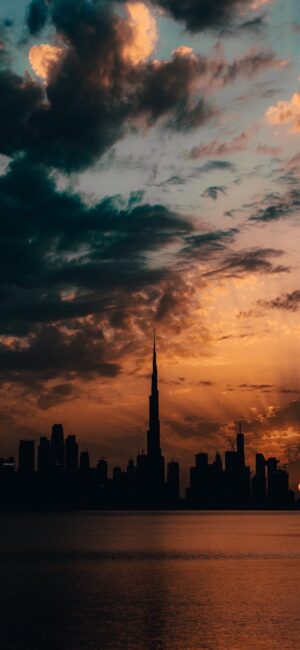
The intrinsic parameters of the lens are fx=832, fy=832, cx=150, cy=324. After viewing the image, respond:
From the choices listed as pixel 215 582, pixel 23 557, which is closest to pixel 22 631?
pixel 215 582

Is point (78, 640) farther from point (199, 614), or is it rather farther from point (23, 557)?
point (23, 557)

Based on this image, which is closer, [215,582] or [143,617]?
[143,617]

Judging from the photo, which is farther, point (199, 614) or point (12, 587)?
point (12, 587)

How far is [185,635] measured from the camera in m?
78.8

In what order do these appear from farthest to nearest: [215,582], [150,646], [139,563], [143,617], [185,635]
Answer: [139,563] < [215,582] < [143,617] < [185,635] < [150,646]

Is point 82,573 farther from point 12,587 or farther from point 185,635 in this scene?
point 185,635

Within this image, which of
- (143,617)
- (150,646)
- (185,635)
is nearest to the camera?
(150,646)

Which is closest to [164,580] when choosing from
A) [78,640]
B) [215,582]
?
[215,582]

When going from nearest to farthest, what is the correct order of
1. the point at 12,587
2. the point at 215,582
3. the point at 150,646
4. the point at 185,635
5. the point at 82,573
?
the point at 150,646 → the point at 185,635 → the point at 12,587 → the point at 215,582 → the point at 82,573

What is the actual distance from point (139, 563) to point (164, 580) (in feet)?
106

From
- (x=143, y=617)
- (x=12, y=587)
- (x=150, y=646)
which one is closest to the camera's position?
(x=150, y=646)

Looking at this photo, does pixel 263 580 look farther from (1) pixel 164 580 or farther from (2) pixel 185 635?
(2) pixel 185 635

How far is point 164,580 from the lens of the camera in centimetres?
13112

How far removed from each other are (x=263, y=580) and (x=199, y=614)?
40590mm
